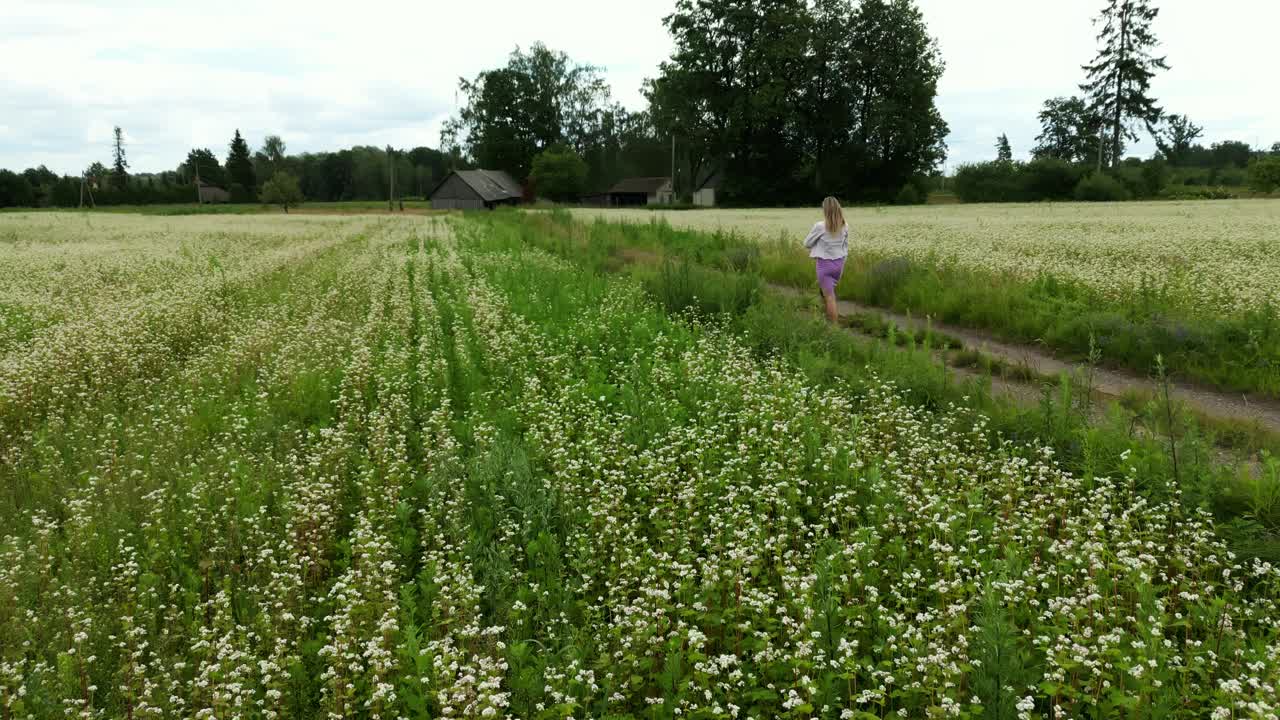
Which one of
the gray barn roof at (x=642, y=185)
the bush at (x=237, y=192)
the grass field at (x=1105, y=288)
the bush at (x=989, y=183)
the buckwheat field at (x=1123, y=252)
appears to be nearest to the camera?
the grass field at (x=1105, y=288)

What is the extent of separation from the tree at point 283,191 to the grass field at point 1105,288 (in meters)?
83.4

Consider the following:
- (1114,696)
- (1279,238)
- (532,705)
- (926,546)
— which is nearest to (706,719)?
(532,705)

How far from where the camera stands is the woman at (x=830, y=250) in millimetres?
12375

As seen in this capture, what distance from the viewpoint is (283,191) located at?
90188 millimetres

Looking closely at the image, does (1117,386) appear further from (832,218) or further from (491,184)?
(491,184)

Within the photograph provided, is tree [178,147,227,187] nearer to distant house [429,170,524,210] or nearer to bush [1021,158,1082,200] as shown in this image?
distant house [429,170,524,210]

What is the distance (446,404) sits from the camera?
24.6 feet

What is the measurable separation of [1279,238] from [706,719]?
2230 centimetres

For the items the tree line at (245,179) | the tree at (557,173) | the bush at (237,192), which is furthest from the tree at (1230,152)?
the bush at (237,192)

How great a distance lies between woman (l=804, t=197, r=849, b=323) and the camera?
12375 millimetres

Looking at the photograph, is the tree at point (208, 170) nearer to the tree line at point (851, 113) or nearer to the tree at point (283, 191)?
the tree at point (283, 191)

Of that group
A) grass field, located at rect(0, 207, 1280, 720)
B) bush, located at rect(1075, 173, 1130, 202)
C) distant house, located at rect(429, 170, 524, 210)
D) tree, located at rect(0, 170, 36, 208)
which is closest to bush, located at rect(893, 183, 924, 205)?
bush, located at rect(1075, 173, 1130, 202)

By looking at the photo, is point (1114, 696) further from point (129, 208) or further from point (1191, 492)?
point (129, 208)

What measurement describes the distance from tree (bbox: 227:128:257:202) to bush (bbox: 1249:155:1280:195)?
118 meters
